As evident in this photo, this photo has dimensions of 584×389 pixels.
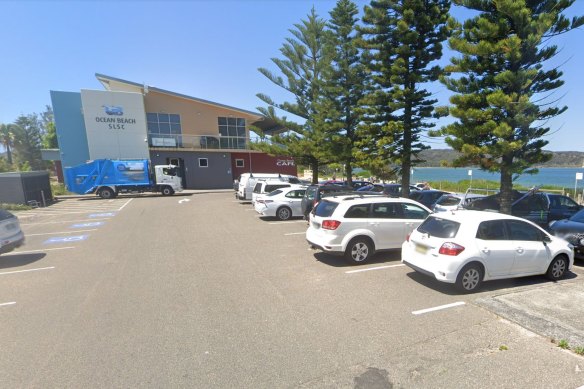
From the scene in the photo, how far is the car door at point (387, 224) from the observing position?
704cm

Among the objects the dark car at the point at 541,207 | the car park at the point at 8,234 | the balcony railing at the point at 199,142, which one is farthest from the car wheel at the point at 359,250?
the balcony railing at the point at 199,142

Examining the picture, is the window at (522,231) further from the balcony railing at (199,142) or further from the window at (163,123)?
the window at (163,123)

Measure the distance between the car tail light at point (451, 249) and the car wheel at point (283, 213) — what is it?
824 centimetres

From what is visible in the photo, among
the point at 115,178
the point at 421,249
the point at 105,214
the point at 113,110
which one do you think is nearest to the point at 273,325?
the point at 421,249

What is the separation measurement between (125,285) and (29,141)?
82.5 metres

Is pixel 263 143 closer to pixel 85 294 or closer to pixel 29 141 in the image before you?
pixel 85 294

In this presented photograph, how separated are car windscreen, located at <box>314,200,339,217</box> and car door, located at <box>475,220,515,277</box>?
2.95 metres

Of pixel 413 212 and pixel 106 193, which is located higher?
pixel 413 212

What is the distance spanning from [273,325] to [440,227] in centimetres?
358

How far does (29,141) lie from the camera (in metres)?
65.4

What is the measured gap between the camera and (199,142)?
29.6m

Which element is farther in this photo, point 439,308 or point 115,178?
point 115,178

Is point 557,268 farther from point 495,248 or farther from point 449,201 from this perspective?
point 449,201

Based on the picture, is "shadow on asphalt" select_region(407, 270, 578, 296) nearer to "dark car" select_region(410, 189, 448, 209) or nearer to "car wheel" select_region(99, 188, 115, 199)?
"dark car" select_region(410, 189, 448, 209)
